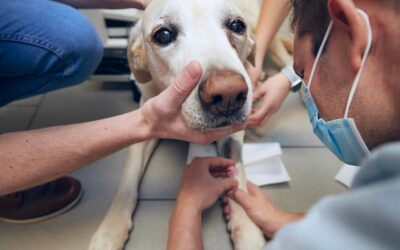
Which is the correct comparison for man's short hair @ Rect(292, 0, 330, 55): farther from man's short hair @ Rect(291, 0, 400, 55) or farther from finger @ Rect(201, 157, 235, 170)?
finger @ Rect(201, 157, 235, 170)

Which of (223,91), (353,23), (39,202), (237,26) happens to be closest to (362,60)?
(353,23)

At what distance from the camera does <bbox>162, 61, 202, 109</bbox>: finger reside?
3.06ft

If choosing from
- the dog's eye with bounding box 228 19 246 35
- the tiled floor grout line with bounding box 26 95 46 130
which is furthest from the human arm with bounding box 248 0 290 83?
the tiled floor grout line with bounding box 26 95 46 130

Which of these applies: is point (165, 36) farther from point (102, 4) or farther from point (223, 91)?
point (102, 4)

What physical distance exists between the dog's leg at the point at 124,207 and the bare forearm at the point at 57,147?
0.23 metres

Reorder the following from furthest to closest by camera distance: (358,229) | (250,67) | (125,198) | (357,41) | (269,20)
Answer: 1. (269,20)
2. (250,67)
3. (125,198)
4. (357,41)
5. (358,229)

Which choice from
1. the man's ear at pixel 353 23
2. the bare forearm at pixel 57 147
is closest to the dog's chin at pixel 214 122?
the bare forearm at pixel 57 147

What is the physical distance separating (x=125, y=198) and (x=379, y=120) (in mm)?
874

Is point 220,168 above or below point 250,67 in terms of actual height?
below

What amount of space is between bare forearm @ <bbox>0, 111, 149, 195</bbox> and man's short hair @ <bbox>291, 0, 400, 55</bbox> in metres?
0.49

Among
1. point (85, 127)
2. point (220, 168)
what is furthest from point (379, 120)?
point (85, 127)

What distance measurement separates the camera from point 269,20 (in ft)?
5.55

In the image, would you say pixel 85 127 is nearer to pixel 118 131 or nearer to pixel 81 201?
pixel 118 131

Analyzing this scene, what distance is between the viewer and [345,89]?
87 centimetres
